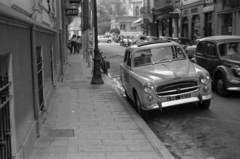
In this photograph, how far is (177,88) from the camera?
7.84m

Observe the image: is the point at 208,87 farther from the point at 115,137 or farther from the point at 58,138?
the point at 58,138

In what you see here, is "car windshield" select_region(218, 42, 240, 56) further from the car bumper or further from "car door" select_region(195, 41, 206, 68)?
the car bumper

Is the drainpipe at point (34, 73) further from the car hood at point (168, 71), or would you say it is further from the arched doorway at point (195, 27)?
the arched doorway at point (195, 27)

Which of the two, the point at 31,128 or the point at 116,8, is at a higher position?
the point at 116,8

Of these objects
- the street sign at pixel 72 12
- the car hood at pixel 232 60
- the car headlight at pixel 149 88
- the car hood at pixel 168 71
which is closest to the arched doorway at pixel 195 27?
the street sign at pixel 72 12

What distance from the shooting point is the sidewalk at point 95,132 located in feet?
18.3

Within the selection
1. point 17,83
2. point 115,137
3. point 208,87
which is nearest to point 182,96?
point 208,87

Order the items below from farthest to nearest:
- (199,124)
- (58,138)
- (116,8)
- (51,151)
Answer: (116,8) < (199,124) < (58,138) < (51,151)

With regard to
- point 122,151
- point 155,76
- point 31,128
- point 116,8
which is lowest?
point 122,151

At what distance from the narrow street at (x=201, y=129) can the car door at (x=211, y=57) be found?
146 cm

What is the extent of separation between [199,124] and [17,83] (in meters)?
4.18

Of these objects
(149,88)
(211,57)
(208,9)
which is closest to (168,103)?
(149,88)

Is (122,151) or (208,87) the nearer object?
(122,151)

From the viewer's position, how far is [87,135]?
662 cm
